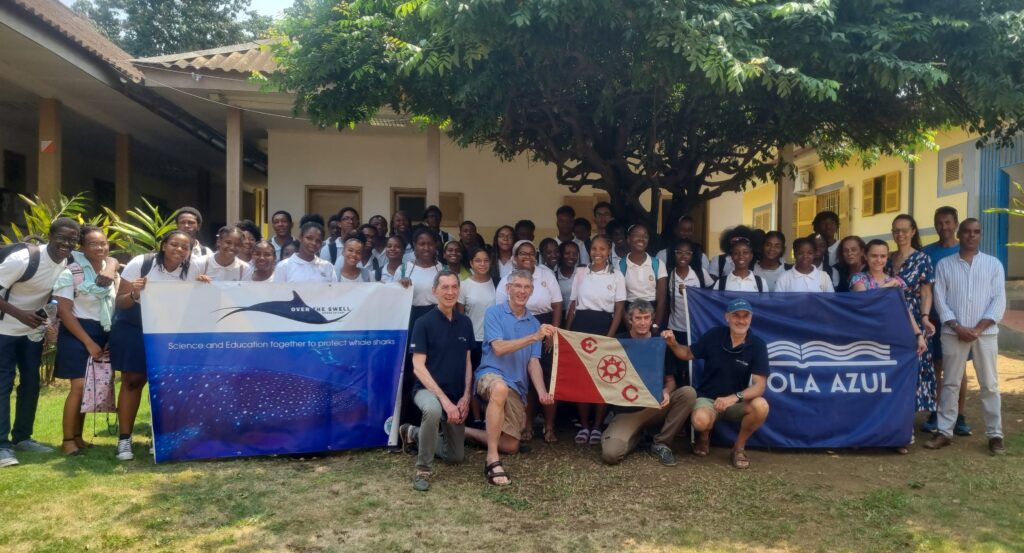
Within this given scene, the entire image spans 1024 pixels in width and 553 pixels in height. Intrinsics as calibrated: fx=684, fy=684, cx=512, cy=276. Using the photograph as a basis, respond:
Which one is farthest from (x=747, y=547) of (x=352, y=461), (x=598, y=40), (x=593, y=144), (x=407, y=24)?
(x=593, y=144)

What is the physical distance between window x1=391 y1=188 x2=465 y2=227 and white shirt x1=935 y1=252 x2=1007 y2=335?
749 centimetres

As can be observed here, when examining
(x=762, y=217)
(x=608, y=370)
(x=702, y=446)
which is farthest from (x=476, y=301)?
(x=762, y=217)

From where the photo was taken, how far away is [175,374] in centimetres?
488

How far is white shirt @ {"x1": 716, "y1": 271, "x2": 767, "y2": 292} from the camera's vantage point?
566 cm

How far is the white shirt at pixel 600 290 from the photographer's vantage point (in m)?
5.49

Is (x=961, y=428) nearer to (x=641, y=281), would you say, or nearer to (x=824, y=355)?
(x=824, y=355)

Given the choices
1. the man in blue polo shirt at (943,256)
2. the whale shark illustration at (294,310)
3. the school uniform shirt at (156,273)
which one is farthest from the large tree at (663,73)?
the school uniform shirt at (156,273)

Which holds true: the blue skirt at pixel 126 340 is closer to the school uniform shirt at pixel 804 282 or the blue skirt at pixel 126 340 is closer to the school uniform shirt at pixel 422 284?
the school uniform shirt at pixel 422 284

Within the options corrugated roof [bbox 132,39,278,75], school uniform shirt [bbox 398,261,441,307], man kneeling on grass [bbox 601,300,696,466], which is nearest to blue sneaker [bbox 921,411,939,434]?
man kneeling on grass [bbox 601,300,696,466]

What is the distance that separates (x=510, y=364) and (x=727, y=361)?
1.61 metres

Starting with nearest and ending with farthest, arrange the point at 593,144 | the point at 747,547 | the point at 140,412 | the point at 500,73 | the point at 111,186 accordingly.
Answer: the point at 747,547 < the point at 500,73 < the point at 140,412 < the point at 593,144 < the point at 111,186

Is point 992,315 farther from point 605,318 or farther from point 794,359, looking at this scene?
point 605,318

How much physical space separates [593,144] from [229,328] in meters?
4.46

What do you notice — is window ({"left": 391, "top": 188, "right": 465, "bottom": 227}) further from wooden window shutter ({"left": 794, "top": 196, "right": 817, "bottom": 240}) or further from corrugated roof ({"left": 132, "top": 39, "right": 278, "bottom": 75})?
wooden window shutter ({"left": 794, "top": 196, "right": 817, "bottom": 240})
